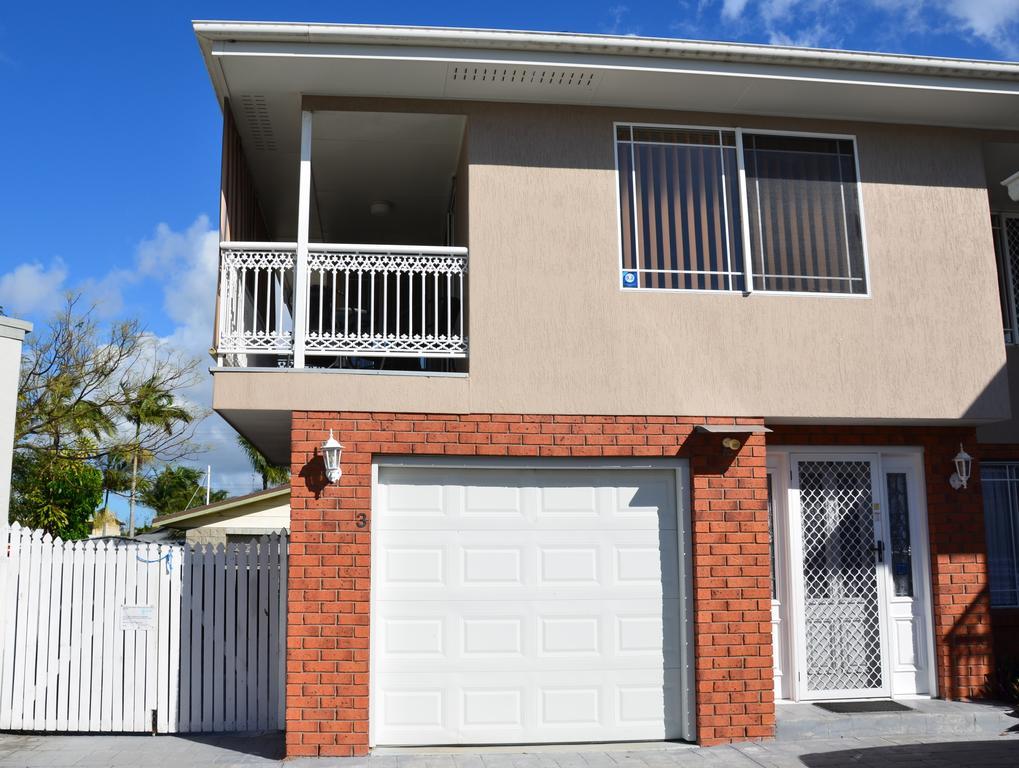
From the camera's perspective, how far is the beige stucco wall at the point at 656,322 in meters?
7.84

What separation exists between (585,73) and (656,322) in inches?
86.1

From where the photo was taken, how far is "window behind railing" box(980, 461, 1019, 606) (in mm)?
9516

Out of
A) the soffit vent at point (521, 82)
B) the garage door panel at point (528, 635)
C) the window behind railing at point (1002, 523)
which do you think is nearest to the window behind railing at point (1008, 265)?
the window behind railing at point (1002, 523)

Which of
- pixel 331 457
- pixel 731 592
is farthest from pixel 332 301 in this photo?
pixel 731 592

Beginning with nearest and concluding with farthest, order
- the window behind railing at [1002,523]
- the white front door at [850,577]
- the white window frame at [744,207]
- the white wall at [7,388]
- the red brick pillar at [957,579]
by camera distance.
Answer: the white wall at [7,388] → the white window frame at [744,207] → the red brick pillar at [957,579] → the white front door at [850,577] → the window behind railing at [1002,523]

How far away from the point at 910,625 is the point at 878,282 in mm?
3270

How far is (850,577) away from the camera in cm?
884

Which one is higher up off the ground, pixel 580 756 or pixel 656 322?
pixel 656 322

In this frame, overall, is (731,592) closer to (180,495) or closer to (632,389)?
(632,389)

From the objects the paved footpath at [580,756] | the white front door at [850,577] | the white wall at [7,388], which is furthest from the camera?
the white front door at [850,577]

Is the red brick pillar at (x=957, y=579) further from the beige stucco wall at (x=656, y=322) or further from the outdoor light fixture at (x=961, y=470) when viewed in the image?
the beige stucco wall at (x=656, y=322)

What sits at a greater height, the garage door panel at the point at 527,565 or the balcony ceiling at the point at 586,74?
the balcony ceiling at the point at 586,74

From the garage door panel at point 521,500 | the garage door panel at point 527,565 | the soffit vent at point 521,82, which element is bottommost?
the garage door panel at point 527,565

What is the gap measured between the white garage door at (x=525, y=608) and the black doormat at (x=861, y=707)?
5.02ft
